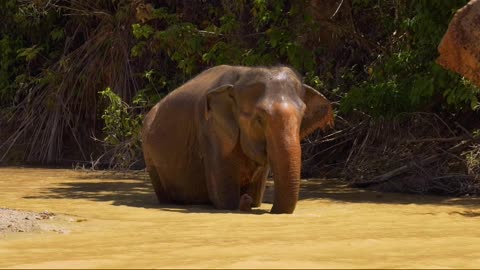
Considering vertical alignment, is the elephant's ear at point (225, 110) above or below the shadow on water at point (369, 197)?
above

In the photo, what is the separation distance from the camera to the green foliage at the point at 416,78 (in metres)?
10.7

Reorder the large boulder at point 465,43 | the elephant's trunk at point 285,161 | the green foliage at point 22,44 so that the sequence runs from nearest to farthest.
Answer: the large boulder at point 465,43
the elephant's trunk at point 285,161
the green foliage at point 22,44

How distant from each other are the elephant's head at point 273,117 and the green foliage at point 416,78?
5.61 ft

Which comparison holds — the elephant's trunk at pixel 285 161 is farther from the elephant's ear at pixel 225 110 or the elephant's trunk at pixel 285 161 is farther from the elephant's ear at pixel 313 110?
the elephant's ear at pixel 313 110

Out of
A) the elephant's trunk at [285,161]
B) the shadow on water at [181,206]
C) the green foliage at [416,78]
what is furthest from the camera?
the green foliage at [416,78]

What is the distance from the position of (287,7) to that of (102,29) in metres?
4.42

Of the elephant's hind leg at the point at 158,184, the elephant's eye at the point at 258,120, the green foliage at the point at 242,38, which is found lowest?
the elephant's hind leg at the point at 158,184

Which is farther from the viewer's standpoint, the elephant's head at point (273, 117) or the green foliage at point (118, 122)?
the green foliage at point (118, 122)

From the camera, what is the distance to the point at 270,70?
888 cm

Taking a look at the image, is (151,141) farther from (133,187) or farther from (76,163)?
(76,163)

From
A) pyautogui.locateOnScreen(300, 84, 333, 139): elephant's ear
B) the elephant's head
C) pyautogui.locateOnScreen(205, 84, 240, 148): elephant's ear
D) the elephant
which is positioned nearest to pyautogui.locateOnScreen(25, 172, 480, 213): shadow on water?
the elephant

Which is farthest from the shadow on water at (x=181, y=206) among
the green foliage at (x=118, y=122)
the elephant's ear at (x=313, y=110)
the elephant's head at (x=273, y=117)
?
the green foliage at (x=118, y=122)

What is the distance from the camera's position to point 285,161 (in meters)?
8.34

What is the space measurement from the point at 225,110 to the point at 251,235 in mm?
3124
